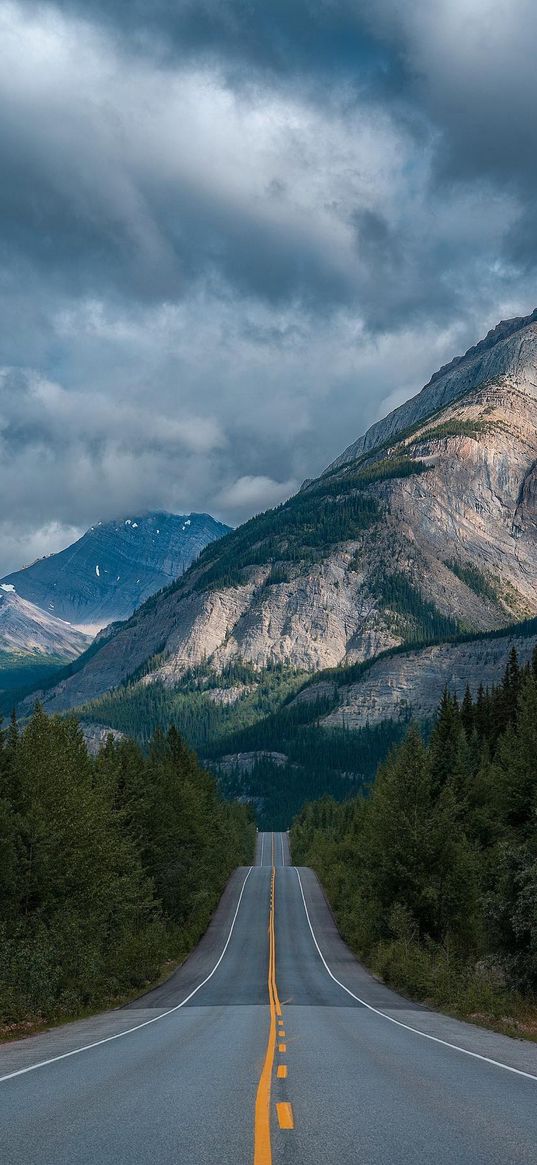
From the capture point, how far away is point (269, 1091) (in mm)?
12203

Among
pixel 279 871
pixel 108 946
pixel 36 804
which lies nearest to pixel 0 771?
pixel 36 804

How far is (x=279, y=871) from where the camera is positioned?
107000 millimetres

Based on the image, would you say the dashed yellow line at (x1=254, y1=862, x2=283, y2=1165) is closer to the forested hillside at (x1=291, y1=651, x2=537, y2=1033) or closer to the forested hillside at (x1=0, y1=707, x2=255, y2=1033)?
the forested hillside at (x1=0, y1=707, x2=255, y2=1033)

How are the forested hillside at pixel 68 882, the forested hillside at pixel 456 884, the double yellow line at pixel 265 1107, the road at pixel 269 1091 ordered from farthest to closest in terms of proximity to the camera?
the forested hillside at pixel 456 884
the forested hillside at pixel 68 882
the road at pixel 269 1091
the double yellow line at pixel 265 1107

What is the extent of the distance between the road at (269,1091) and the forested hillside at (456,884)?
139 inches

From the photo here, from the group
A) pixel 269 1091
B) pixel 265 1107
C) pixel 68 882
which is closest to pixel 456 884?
pixel 68 882

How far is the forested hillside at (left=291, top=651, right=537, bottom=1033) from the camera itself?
97.8ft

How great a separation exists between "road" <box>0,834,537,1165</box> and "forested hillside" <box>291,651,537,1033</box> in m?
3.53

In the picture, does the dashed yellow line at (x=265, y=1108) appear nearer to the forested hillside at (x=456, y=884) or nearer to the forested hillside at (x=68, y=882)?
the forested hillside at (x=68, y=882)

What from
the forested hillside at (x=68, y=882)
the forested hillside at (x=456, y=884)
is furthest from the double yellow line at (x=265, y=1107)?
the forested hillside at (x=456, y=884)

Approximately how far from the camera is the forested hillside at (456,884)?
2980cm

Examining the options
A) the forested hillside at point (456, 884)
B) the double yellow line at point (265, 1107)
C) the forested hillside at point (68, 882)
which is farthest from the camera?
the forested hillside at point (456, 884)

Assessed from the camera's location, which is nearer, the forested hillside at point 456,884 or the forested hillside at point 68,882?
the forested hillside at point 68,882

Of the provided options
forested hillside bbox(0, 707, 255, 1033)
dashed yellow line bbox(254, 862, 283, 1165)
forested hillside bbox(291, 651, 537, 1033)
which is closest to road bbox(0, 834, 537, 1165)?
dashed yellow line bbox(254, 862, 283, 1165)
